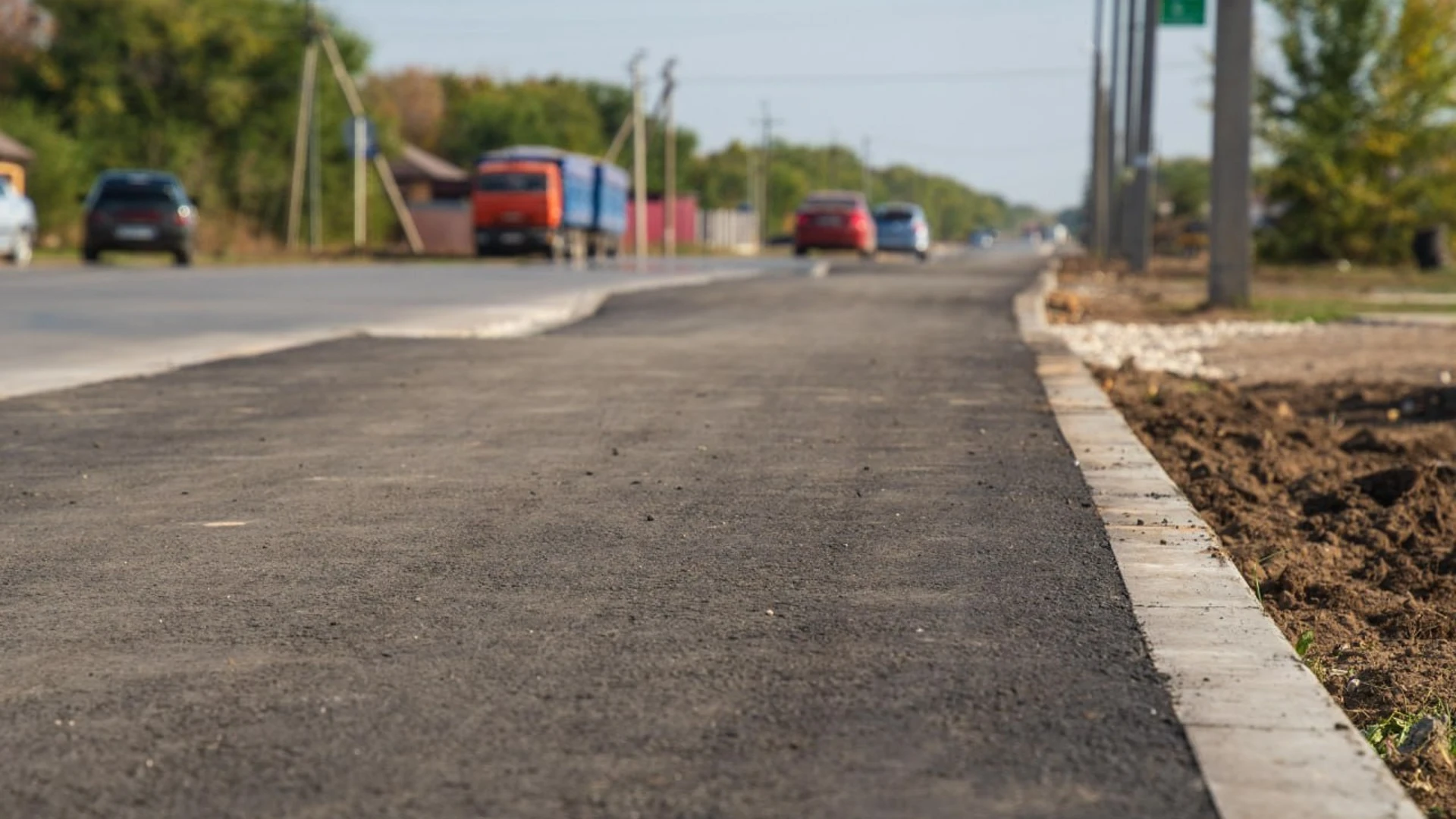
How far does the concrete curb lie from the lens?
311cm

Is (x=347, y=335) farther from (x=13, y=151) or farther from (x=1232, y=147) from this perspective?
(x=13, y=151)

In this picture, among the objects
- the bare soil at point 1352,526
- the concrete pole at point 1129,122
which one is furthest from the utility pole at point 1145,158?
the bare soil at point 1352,526

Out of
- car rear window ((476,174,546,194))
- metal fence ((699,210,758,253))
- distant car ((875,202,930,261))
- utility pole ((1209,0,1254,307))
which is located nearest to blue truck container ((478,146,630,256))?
car rear window ((476,174,546,194))

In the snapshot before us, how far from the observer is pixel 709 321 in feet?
58.5

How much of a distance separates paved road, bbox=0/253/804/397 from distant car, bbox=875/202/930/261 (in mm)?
23130

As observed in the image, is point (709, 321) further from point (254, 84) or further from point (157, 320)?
point (254, 84)

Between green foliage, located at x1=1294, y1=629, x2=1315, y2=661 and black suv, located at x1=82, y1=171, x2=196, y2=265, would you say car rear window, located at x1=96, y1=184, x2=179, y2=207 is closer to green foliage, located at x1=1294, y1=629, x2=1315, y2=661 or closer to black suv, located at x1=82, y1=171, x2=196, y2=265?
black suv, located at x1=82, y1=171, x2=196, y2=265

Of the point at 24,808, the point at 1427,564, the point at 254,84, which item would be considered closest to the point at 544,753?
the point at 24,808

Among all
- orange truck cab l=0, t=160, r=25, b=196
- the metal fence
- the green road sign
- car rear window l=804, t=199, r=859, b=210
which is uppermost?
the green road sign

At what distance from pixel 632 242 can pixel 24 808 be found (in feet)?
252

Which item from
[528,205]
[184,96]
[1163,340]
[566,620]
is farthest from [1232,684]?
[184,96]

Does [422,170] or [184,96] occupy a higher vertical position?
[184,96]

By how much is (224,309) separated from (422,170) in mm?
66705

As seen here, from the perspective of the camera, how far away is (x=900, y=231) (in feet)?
183
